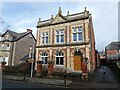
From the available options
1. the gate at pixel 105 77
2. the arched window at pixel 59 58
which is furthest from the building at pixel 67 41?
the gate at pixel 105 77

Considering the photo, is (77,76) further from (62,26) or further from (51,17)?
(51,17)

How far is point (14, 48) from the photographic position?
36281mm

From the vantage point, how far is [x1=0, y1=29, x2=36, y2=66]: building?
1423 inches

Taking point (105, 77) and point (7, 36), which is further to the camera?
point (7, 36)

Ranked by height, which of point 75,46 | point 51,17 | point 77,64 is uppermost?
point 51,17

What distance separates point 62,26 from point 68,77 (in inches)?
406

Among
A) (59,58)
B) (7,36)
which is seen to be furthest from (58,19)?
(7,36)

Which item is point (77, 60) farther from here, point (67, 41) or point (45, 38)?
point (45, 38)

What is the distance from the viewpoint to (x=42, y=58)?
28.1 m

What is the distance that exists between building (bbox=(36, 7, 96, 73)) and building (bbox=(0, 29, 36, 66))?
845 centimetres

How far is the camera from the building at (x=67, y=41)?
942 inches

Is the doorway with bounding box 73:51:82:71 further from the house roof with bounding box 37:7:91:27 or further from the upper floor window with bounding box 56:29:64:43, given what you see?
the house roof with bounding box 37:7:91:27

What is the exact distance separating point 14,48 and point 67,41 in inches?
655

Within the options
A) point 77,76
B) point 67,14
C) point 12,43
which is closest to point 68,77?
point 77,76
